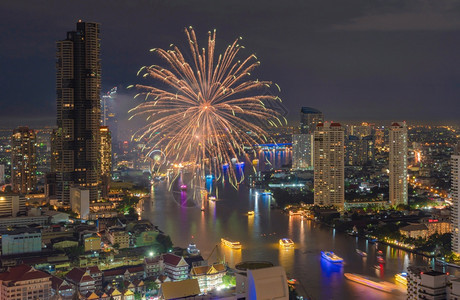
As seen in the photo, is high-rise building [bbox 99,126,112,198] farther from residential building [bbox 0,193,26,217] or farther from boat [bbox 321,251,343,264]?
boat [bbox 321,251,343,264]

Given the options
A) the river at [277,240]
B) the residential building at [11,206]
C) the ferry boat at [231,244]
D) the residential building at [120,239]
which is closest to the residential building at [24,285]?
the river at [277,240]

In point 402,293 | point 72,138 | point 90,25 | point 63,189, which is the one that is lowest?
point 402,293

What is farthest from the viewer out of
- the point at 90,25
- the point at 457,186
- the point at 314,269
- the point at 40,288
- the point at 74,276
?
the point at 90,25

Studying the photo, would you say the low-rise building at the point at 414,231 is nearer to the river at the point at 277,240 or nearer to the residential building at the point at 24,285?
the river at the point at 277,240

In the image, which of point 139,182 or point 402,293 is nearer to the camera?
point 402,293

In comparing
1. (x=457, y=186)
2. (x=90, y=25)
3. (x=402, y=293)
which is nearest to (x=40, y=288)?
(x=402, y=293)

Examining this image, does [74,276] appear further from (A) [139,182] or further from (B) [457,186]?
(A) [139,182]
